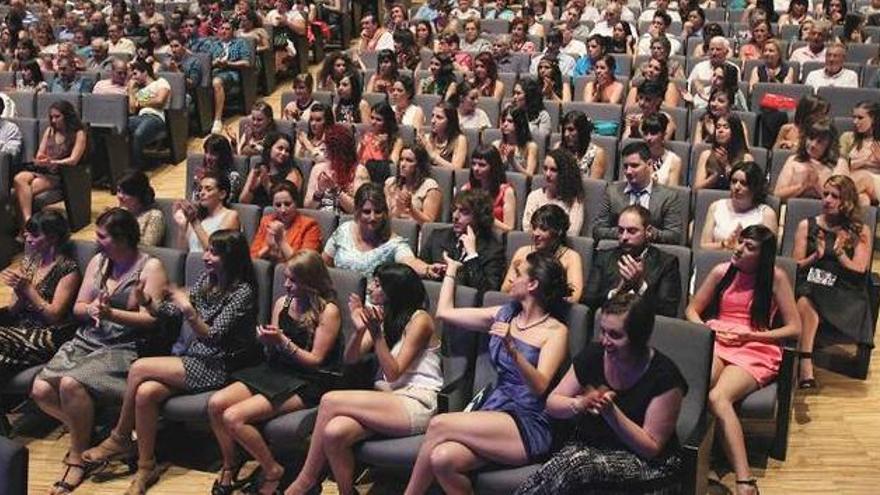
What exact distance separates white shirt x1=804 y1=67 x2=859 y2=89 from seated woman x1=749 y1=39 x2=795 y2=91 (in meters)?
0.16

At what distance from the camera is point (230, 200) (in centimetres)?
→ 444

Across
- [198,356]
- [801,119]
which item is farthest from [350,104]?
[198,356]

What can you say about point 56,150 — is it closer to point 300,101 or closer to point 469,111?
point 300,101

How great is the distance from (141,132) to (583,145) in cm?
277

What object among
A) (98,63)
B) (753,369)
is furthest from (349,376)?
(98,63)

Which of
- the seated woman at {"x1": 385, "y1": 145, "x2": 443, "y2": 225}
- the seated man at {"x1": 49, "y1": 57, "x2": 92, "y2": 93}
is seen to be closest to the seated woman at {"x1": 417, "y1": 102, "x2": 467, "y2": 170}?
the seated woman at {"x1": 385, "y1": 145, "x2": 443, "y2": 225}

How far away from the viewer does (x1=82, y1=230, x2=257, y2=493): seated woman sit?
3266 mm

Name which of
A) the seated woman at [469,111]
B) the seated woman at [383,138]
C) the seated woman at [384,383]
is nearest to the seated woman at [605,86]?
the seated woman at [469,111]

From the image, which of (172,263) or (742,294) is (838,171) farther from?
(172,263)

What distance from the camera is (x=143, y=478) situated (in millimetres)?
3271

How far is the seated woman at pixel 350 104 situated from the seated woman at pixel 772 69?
7.20 feet

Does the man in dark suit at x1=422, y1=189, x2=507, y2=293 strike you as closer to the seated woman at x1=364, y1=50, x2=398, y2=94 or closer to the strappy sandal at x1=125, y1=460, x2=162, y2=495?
the strappy sandal at x1=125, y1=460, x2=162, y2=495

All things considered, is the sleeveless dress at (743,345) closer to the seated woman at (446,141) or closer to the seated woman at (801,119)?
the seated woman at (801,119)

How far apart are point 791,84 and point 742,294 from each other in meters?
2.74
